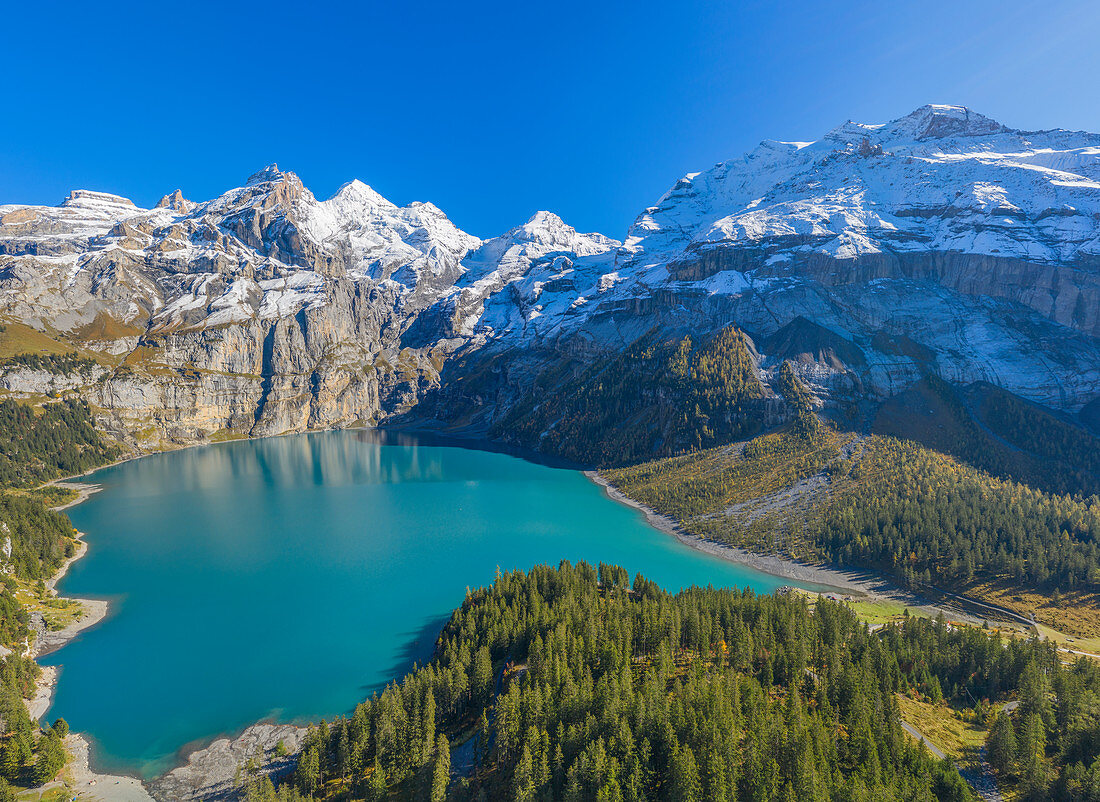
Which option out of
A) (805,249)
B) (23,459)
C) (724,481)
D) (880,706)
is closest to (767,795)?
(880,706)

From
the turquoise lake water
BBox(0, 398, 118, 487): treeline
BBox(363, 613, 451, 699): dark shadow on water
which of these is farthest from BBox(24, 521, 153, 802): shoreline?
BBox(0, 398, 118, 487): treeline

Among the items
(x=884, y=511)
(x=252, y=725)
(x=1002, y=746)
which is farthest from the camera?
(x=884, y=511)

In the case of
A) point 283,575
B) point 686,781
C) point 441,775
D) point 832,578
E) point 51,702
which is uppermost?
point 686,781

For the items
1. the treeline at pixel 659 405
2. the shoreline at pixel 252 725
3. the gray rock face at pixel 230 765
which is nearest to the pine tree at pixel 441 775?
the gray rock face at pixel 230 765

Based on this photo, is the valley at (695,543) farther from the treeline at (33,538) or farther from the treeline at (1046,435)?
the treeline at (1046,435)

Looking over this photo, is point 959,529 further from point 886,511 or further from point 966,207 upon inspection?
point 966,207

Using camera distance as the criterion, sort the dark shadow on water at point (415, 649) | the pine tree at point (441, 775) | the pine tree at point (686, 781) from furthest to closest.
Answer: the dark shadow on water at point (415, 649) < the pine tree at point (441, 775) < the pine tree at point (686, 781)

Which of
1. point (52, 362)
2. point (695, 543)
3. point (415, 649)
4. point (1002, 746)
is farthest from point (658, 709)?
point (52, 362)
